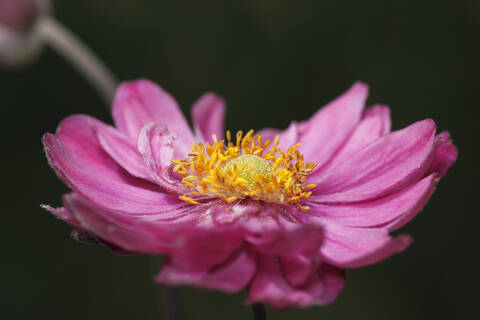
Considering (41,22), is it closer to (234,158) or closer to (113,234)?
(234,158)

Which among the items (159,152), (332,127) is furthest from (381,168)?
(159,152)

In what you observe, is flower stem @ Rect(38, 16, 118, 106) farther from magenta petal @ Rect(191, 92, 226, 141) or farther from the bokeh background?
the bokeh background

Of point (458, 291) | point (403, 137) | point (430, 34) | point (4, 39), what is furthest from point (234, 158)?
point (430, 34)

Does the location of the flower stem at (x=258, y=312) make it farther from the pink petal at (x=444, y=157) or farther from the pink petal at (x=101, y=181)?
the pink petal at (x=444, y=157)

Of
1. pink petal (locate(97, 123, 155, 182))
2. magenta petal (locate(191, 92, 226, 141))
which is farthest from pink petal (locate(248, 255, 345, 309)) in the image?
magenta petal (locate(191, 92, 226, 141))

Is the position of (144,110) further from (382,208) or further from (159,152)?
(382,208)

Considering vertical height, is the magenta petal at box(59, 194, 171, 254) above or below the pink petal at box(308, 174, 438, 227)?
above

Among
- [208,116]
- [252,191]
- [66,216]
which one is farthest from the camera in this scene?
[208,116]
